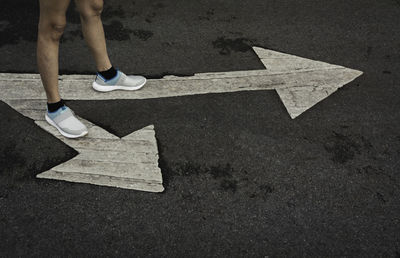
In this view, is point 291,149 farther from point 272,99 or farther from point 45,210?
point 45,210

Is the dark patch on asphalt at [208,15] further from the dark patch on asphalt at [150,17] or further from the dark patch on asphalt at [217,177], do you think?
the dark patch on asphalt at [217,177]

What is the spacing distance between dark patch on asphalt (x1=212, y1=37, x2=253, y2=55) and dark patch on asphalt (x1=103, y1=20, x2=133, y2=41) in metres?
0.97

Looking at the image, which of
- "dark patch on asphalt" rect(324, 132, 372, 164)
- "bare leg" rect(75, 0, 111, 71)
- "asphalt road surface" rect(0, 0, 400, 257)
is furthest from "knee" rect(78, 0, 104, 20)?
"dark patch on asphalt" rect(324, 132, 372, 164)

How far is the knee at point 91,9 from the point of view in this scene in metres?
2.72

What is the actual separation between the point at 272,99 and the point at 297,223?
4.17 ft

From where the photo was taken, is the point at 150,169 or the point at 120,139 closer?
the point at 150,169

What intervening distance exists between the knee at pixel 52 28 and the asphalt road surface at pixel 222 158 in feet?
2.34

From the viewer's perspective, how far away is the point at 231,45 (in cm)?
379

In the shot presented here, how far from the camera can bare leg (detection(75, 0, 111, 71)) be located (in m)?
2.74

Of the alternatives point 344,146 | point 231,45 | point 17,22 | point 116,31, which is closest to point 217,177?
point 344,146

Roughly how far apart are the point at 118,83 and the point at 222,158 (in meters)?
1.24

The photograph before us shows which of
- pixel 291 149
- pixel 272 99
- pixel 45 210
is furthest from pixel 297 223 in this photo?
pixel 45 210

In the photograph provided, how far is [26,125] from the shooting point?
111 inches

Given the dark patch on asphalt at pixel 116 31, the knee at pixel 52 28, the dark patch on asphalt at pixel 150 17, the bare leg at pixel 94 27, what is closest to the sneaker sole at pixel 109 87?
the bare leg at pixel 94 27
